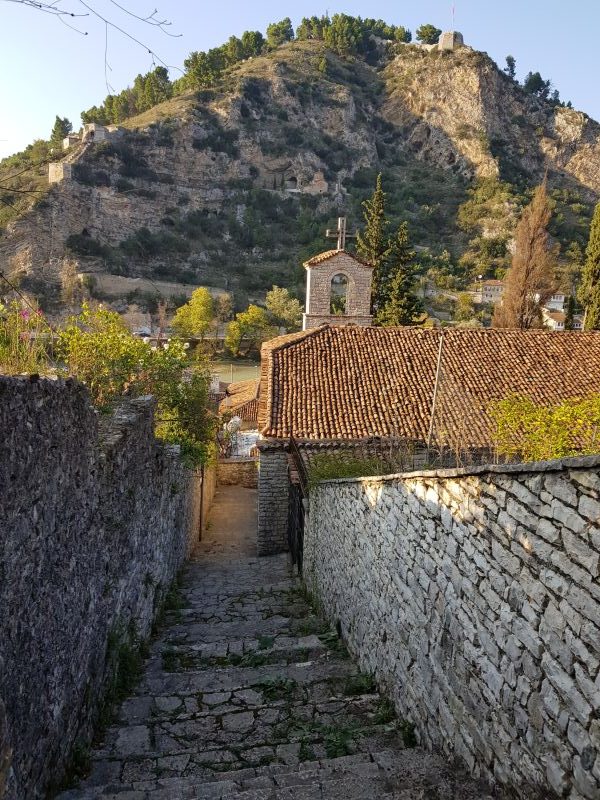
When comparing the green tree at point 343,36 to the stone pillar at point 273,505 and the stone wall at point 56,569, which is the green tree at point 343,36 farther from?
the stone wall at point 56,569

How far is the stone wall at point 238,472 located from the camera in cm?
2238

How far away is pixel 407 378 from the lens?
15.8 m

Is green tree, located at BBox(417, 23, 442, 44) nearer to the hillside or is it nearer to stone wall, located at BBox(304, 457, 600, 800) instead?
the hillside

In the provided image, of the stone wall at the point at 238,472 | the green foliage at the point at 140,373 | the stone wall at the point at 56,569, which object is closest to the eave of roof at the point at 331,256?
the green foliage at the point at 140,373

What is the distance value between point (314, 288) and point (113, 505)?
51.0 feet

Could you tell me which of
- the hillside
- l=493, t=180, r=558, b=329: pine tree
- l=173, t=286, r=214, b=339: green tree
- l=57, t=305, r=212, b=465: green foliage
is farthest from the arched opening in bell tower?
the hillside

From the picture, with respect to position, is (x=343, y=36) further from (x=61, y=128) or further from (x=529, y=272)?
(x=529, y=272)

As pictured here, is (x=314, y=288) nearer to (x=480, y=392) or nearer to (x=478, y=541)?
(x=480, y=392)

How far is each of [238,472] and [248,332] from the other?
102 ft

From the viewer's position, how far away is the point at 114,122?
3976 inches

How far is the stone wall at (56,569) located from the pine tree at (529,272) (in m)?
29.3

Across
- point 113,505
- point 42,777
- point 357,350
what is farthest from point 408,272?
point 42,777

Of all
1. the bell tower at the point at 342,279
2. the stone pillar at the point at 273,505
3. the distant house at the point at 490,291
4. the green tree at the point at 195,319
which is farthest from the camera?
the distant house at the point at 490,291

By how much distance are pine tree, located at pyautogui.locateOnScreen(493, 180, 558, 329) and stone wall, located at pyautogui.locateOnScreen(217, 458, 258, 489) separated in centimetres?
1744
